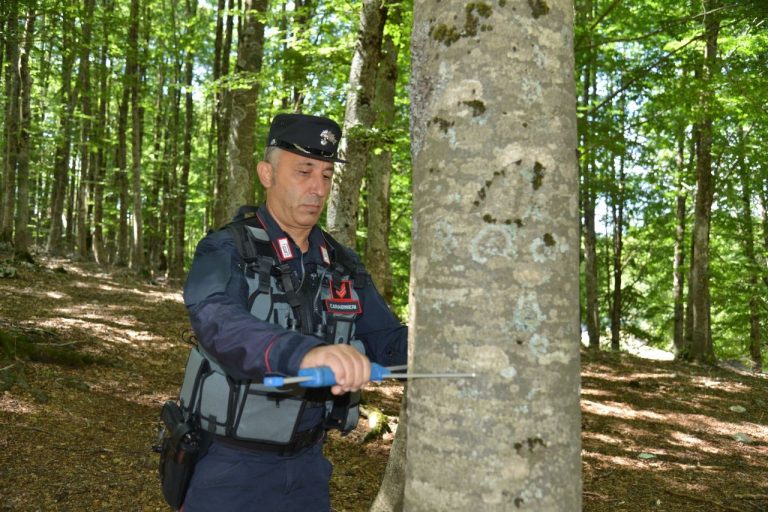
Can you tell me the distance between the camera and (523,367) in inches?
53.4

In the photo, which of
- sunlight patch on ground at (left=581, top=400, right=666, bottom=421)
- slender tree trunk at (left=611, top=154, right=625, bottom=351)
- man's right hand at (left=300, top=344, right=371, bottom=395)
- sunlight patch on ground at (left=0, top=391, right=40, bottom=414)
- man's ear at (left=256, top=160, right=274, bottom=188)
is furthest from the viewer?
slender tree trunk at (left=611, top=154, right=625, bottom=351)

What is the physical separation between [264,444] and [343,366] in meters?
1.01

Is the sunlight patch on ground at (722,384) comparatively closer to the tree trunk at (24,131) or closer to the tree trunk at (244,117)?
the tree trunk at (244,117)

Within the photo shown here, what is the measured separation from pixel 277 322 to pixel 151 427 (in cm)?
465

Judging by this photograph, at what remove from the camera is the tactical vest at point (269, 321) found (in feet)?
7.35

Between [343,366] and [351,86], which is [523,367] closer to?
[343,366]

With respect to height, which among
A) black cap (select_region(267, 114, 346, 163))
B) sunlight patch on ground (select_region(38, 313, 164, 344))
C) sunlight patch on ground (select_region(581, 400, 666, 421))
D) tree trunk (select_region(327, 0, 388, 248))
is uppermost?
tree trunk (select_region(327, 0, 388, 248))

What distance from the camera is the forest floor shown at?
16.2 feet

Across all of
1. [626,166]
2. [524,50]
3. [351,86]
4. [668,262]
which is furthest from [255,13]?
[668,262]

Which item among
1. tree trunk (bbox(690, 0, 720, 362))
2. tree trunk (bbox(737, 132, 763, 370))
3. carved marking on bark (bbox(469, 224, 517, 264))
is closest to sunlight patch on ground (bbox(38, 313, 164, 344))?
carved marking on bark (bbox(469, 224, 517, 264))

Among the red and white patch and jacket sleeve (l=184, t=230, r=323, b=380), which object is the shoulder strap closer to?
the red and white patch

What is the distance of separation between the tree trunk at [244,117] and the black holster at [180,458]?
7.53 metres

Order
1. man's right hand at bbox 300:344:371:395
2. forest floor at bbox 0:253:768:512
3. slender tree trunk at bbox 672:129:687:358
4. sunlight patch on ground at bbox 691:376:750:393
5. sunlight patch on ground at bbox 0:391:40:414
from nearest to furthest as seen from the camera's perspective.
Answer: man's right hand at bbox 300:344:371:395, forest floor at bbox 0:253:768:512, sunlight patch on ground at bbox 0:391:40:414, sunlight patch on ground at bbox 691:376:750:393, slender tree trunk at bbox 672:129:687:358

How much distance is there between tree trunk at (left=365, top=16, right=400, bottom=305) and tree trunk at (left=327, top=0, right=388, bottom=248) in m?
2.20
